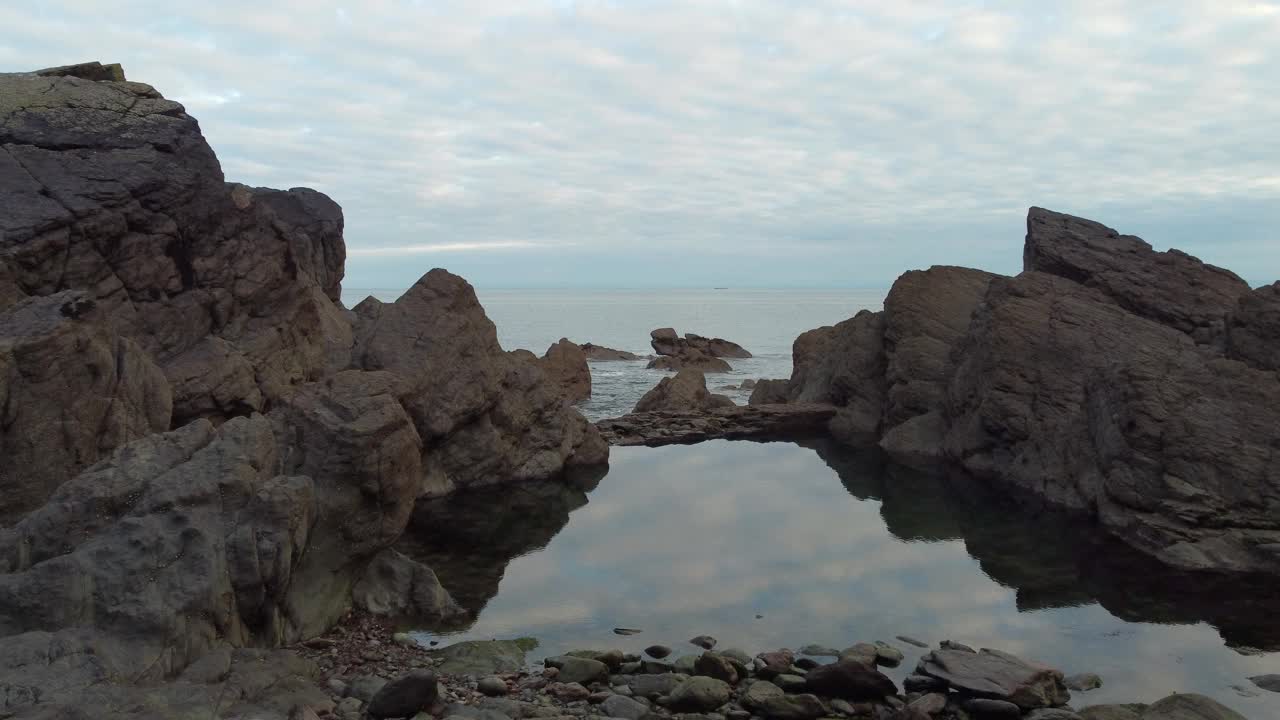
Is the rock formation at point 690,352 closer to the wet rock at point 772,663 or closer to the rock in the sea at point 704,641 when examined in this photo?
the rock in the sea at point 704,641

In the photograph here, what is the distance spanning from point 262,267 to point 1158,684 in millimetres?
23430

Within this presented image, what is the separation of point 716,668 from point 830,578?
591cm

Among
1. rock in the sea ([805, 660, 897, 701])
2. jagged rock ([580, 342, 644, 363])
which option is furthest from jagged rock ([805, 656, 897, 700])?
jagged rock ([580, 342, 644, 363])

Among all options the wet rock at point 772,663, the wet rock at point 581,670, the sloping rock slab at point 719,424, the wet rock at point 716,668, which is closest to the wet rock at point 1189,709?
the wet rock at point 772,663

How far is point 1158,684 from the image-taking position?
43.3 feet

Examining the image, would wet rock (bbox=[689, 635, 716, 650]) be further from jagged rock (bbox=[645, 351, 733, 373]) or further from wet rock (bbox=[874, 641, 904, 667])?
jagged rock (bbox=[645, 351, 733, 373])

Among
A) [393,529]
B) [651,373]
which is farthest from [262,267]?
[651,373]

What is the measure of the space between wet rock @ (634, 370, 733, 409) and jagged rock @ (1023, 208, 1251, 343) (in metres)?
14.6

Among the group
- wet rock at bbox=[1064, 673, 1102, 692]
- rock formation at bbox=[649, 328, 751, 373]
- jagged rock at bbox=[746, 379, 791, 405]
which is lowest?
wet rock at bbox=[1064, 673, 1102, 692]

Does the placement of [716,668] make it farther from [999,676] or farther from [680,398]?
[680,398]

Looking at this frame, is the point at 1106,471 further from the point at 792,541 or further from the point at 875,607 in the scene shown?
the point at 875,607

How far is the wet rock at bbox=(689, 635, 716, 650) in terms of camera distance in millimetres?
14164

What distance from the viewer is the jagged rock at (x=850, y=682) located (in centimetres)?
1230

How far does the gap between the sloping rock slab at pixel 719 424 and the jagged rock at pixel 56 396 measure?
21591 millimetres
